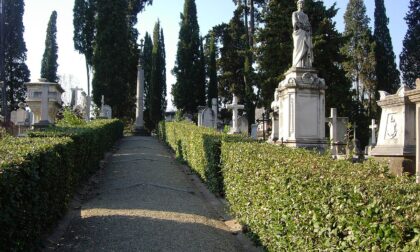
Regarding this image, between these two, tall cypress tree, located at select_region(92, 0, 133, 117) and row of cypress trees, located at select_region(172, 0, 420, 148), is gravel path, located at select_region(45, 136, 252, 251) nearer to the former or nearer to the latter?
row of cypress trees, located at select_region(172, 0, 420, 148)

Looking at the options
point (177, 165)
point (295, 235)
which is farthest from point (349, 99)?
point (295, 235)

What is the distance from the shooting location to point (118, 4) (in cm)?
3650

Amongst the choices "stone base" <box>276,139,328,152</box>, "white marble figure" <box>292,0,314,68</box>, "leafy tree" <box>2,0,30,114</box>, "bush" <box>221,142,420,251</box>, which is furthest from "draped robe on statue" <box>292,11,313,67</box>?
"leafy tree" <box>2,0,30,114</box>

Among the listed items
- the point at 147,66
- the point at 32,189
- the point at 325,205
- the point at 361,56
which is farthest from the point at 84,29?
the point at 325,205

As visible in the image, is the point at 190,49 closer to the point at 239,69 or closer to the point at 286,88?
the point at 239,69

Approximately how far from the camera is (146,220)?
270 inches

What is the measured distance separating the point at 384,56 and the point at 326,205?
135 feet

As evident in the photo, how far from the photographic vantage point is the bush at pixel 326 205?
258 centimetres

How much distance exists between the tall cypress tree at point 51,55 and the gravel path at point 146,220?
128 ft

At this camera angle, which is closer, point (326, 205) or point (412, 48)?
point (326, 205)

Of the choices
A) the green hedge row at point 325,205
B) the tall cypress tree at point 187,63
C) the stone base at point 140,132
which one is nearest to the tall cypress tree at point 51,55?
the tall cypress tree at point 187,63

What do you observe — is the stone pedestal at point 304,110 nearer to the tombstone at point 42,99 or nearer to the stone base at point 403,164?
the stone base at point 403,164

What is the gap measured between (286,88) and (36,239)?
8308mm

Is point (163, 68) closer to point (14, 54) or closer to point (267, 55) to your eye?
→ point (14, 54)
